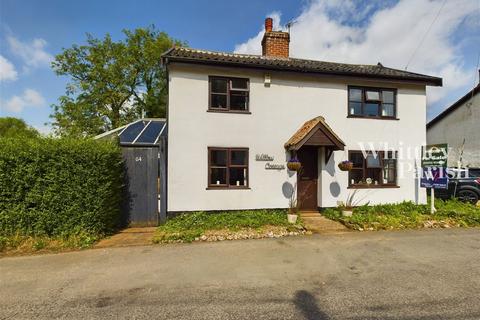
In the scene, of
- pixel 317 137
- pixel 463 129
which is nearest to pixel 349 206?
pixel 317 137

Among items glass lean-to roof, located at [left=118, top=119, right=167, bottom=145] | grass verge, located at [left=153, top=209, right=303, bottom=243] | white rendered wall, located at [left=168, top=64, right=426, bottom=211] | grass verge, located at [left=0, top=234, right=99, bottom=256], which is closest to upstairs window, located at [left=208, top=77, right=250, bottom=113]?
white rendered wall, located at [left=168, top=64, right=426, bottom=211]

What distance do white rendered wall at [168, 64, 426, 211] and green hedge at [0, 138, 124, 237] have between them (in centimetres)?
234

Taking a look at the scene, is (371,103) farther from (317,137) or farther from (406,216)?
(406,216)

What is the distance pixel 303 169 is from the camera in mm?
9703

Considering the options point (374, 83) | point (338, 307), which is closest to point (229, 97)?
point (374, 83)

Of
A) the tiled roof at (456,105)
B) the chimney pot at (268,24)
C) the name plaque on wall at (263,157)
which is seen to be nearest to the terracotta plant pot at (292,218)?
the name plaque on wall at (263,157)

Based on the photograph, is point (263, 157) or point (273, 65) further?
point (263, 157)

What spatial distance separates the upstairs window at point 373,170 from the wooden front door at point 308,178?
141 cm

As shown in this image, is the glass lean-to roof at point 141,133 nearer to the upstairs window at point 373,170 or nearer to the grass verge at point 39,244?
the grass verge at point 39,244

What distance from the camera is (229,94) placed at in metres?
9.02

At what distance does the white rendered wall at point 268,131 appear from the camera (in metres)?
8.62

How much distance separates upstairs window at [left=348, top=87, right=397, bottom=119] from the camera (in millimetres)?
10047

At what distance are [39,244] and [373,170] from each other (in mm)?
11329

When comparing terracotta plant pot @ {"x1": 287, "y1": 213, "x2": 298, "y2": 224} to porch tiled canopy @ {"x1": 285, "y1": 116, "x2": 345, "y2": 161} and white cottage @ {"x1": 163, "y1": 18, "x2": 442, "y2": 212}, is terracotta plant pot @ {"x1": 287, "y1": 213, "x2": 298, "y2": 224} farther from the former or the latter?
porch tiled canopy @ {"x1": 285, "y1": 116, "x2": 345, "y2": 161}
